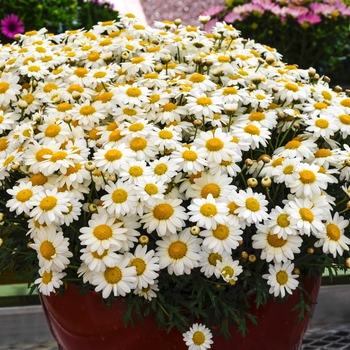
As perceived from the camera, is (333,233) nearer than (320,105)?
Yes

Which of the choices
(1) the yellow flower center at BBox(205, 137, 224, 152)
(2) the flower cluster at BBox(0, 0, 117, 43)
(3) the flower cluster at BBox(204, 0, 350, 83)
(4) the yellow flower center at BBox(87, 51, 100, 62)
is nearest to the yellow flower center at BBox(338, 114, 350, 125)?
(1) the yellow flower center at BBox(205, 137, 224, 152)

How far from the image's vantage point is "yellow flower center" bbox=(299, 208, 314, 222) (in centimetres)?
78

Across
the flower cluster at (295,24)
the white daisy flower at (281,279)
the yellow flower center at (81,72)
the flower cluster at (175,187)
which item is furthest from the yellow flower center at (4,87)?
the flower cluster at (295,24)

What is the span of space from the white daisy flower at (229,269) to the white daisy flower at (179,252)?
0.10ft

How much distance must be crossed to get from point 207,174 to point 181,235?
92 mm

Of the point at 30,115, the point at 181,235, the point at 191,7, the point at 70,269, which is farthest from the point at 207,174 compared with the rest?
the point at 191,7

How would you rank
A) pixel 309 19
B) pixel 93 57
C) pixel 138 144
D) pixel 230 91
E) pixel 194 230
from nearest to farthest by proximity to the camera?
pixel 194 230 → pixel 138 144 → pixel 230 91 → pixel 93 57 → pixel 309 19

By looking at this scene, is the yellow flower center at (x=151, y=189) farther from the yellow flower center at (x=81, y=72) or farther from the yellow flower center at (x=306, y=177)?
the yellow flower center at (x=81, y=72)

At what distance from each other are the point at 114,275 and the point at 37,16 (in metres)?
2.01

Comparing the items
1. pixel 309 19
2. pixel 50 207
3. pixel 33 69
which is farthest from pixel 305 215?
pixel 309 19

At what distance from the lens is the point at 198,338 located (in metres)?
0.80

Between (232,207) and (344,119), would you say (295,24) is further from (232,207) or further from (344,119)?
(232,207)

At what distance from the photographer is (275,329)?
0.88 meters

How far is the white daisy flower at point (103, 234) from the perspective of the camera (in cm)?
77
